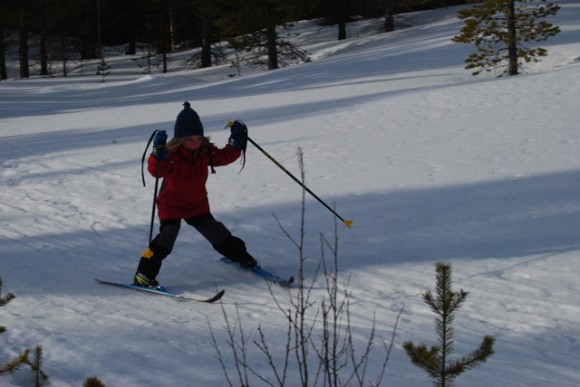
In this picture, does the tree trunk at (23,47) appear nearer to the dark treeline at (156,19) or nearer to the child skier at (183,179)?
the dark treeline at (156,19)

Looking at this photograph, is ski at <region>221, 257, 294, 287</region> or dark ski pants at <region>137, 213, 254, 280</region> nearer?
dark ski pants at <region>137, 213, 254, 280</region>

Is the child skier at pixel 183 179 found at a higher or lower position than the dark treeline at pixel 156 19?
lower

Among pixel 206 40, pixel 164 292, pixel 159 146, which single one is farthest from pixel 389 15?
pixel 164 292

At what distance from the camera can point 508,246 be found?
7215 mm

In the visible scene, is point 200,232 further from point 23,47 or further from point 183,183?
point 23,47

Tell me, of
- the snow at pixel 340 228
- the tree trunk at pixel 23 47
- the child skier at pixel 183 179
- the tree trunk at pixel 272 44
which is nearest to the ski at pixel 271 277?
the snow at pixel 340 228

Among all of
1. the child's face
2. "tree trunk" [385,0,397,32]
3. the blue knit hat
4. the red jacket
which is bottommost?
the red jacket

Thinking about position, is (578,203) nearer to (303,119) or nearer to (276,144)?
(276,144)

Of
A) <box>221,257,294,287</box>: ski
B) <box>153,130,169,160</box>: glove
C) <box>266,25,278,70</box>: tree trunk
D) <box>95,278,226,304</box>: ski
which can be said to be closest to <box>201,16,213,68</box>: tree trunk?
<box>266,25,278,70</box>: tree trunk

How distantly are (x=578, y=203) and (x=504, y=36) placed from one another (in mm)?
9915

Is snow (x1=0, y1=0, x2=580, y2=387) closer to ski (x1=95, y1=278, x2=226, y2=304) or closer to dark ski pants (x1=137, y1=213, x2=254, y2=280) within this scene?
ski (x1=95, y1=278, x2=226, y2=304)

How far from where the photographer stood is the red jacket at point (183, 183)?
613cm

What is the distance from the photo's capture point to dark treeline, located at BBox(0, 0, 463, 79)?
27.6 meters

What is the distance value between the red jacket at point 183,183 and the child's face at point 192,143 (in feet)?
0.18
